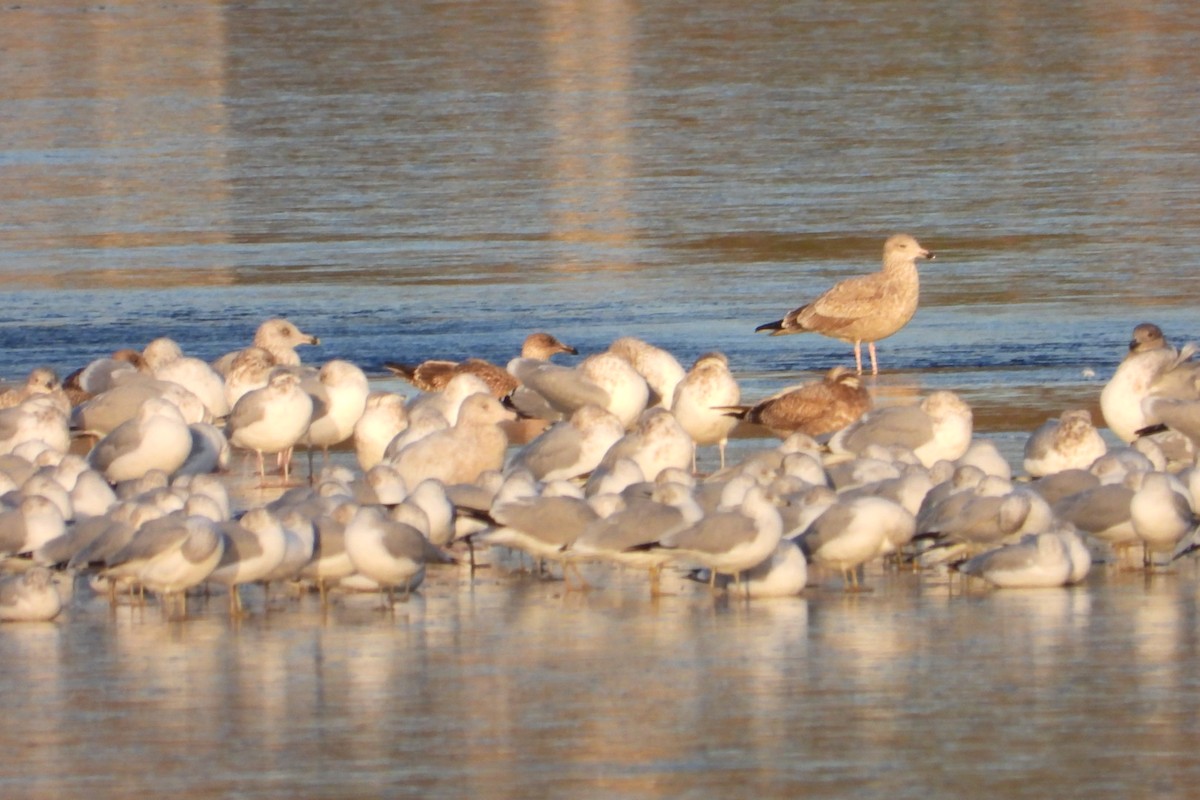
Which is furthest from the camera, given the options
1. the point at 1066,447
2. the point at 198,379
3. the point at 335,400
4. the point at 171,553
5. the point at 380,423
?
the point at 198,379

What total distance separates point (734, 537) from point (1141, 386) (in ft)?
11.9

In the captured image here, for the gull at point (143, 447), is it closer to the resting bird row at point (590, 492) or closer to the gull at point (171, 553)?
the resting bird row at point (590, 492)

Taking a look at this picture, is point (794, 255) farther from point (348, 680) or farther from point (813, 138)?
point (348, 680)

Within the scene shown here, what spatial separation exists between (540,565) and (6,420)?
3.19 m

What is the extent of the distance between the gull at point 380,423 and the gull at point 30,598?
3.24 metres

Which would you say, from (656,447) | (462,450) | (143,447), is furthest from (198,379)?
(656,447)

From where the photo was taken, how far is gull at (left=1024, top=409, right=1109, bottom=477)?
10.5 meters

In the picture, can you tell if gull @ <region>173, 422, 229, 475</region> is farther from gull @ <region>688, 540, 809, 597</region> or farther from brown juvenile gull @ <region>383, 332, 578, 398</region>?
gull @ <region>688, 540, 809, 597</region>

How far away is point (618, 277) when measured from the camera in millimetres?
17812

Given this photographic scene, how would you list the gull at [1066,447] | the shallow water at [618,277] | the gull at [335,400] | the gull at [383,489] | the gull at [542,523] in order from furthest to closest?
the gull at [335,400]
the gull at [1066,447]
the gull at [383,489]
the gull at [542,523]
the shallow water at [618,277]

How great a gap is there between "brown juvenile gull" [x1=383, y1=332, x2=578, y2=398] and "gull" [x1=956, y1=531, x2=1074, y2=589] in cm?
465

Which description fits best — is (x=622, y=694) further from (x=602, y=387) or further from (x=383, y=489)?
(x=602, y=387)

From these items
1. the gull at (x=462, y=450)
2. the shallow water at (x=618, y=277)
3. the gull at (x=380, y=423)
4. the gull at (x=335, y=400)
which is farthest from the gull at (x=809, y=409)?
the gull at (x=335, y=400)

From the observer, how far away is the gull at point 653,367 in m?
13.1
